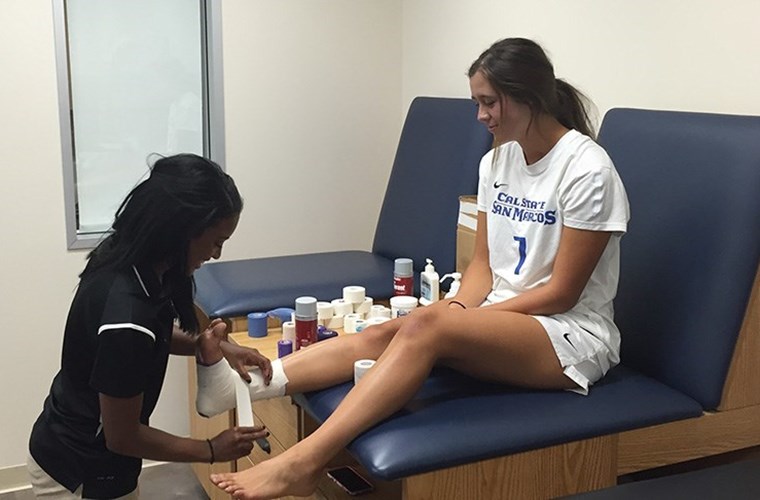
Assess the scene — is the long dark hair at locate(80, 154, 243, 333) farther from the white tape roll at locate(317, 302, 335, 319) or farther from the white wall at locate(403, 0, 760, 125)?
the white wall at locate(403, 0, 760, 125)

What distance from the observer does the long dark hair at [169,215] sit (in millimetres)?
1461

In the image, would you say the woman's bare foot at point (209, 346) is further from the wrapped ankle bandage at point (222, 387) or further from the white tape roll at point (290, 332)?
the white tape roll at point (290, 332)

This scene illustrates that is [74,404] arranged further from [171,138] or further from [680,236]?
[171,138]

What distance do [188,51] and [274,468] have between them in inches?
68.1

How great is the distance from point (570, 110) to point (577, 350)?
1.72 feet

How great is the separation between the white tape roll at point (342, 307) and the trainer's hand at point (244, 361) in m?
0.47

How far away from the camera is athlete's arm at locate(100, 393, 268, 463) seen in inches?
57.0

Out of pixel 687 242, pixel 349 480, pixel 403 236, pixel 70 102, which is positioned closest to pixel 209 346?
pixel 349 480

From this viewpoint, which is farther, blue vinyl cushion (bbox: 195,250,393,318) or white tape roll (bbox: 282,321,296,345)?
blue vinyl cushion (bbox: 195,250,393,318)

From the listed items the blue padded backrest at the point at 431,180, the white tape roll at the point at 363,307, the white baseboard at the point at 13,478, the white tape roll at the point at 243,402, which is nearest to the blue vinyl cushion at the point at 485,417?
the white tape roll at the point at 243,402

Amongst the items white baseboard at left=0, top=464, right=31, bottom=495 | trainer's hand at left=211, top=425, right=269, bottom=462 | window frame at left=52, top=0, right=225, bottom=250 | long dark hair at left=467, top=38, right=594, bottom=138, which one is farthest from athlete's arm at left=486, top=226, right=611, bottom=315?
white baseboard at left=0, top=464, right=31, bottom=495

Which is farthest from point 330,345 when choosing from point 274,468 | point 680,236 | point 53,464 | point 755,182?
point 755,182

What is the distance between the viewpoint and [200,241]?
1.50 m

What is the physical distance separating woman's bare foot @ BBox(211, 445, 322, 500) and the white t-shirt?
2.03 ft
